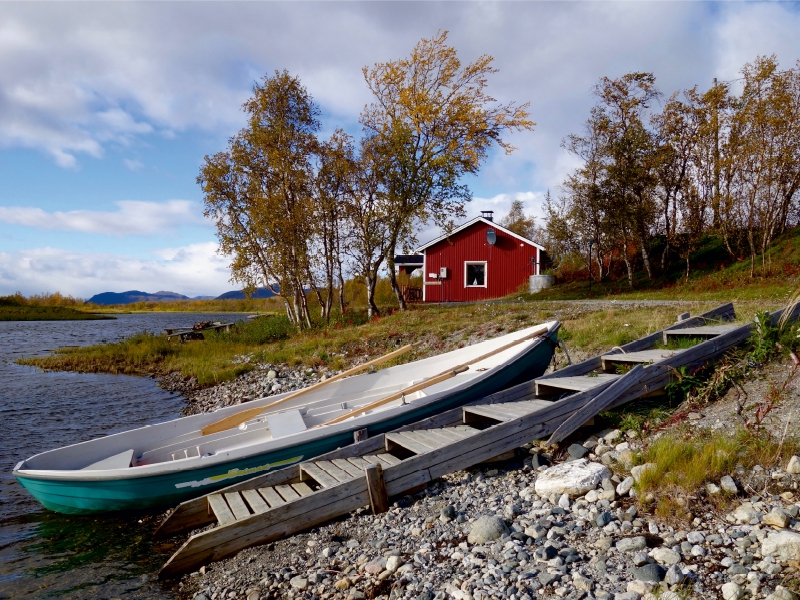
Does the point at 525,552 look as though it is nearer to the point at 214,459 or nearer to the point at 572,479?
the point at 572,479

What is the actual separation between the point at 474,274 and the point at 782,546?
30947 millimetres

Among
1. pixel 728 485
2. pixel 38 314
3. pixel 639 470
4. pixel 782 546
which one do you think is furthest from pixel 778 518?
pixel 38 314

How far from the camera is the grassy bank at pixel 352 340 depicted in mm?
12148

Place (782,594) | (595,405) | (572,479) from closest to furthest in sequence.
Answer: (782,594)
(572,479)
(595,405)

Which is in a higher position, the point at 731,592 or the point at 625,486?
the point at 625,486

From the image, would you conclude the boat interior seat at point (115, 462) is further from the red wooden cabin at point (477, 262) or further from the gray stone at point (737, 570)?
the red wooden cabin at point (477, 262)

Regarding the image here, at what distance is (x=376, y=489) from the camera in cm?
559

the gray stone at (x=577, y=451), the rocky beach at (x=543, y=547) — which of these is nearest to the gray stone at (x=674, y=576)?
the rocky beach at (x=543, y=547)

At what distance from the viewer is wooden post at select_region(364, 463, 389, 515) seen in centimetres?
558

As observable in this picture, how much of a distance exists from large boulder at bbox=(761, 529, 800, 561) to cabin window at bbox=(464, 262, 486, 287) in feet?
100

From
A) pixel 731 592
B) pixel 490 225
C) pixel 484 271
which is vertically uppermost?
pixel 490 225

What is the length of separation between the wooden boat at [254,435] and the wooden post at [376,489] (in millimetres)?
1346

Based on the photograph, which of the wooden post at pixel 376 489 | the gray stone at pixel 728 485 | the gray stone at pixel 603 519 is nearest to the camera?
the gray stone at pixel 728 485

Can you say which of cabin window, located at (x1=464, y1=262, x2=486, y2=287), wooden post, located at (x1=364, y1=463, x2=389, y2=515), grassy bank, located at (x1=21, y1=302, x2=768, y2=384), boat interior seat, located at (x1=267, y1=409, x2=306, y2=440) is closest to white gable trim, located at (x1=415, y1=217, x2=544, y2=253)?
cabin window, located at (x1=464, y1=262, x2=486, y2=287)
